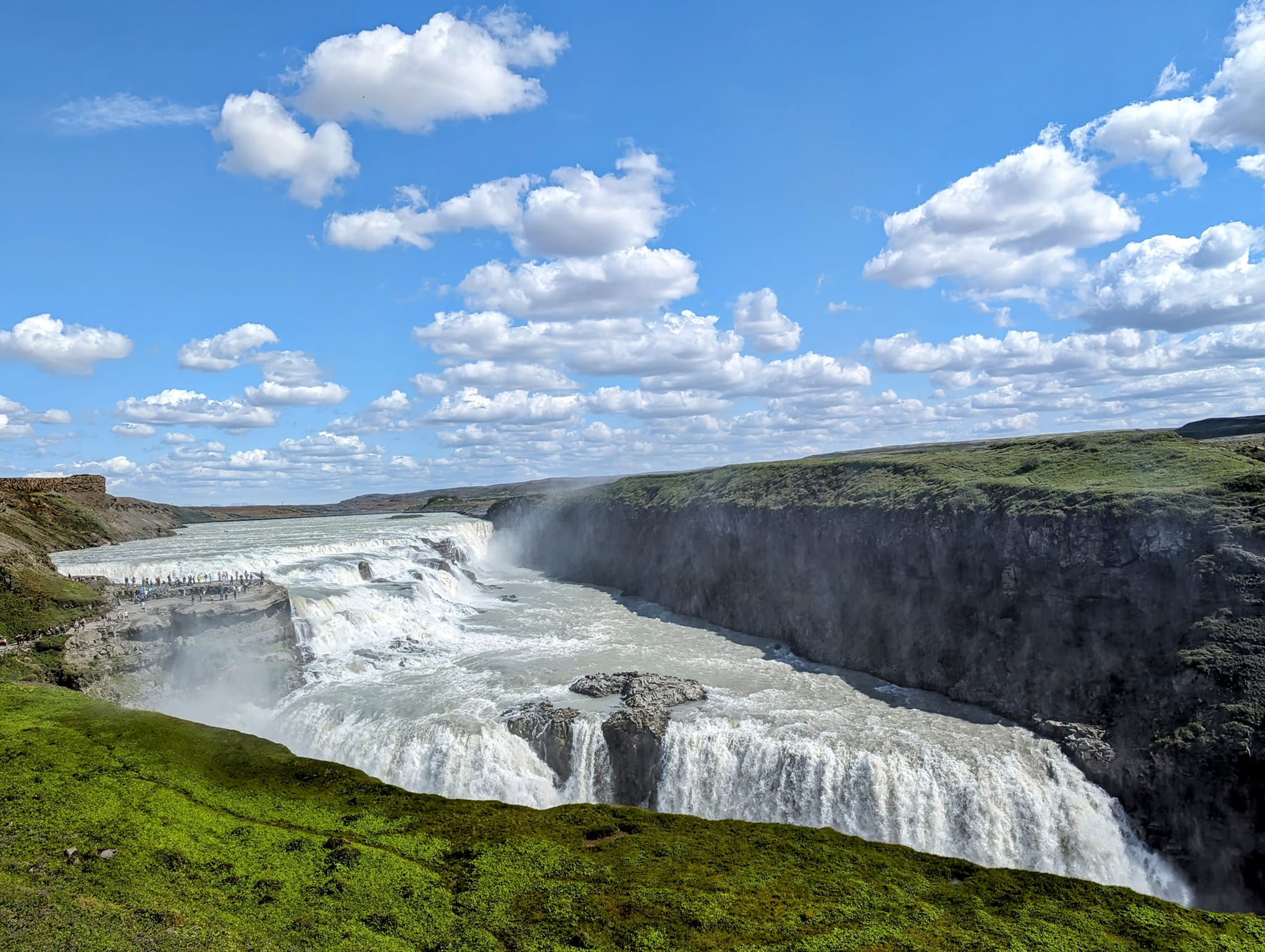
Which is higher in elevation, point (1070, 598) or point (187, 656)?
point (187, 656)

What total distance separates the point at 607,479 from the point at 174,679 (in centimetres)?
7378

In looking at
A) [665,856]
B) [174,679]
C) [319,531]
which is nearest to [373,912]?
[665,856]

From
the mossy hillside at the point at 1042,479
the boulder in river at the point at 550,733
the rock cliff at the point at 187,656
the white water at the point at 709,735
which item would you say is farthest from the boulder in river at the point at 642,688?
the mossy hillside at the point at 1042,479

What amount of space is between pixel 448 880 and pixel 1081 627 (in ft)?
94.3

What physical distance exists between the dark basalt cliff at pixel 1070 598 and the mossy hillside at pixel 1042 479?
13 cm

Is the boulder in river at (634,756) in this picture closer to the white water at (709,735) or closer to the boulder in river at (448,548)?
the white water at (709,735)

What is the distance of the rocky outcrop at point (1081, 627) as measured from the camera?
79.1 feet

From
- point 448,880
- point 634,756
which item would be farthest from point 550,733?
point 448,880

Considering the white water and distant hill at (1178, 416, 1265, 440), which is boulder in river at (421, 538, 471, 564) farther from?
distant hill at (1178, 416, 1265, 440)

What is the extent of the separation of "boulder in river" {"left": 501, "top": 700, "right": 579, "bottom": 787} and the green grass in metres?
8.94

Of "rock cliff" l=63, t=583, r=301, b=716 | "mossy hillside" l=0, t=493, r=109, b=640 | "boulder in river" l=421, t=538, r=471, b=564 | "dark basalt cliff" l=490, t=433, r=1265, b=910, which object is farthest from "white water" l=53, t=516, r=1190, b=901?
"boulder in river" l=421, t=538, r=471, b=564

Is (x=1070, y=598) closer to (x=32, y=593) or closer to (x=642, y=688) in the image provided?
(x=642, y=688)

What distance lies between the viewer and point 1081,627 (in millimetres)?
31141

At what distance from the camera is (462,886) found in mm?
14852
